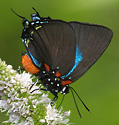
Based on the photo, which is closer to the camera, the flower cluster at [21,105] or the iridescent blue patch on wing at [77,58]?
the flower cluster at [21,105]

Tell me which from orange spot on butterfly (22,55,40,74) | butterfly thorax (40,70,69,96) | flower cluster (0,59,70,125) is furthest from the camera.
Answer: butterfly thorax (40,70,69,96)

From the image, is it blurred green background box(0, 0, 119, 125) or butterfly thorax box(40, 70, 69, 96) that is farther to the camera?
blurred green background box(0, 0, 119, 125)

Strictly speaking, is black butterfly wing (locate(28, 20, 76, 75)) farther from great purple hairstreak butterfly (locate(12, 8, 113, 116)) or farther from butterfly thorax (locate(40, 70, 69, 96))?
butterfly thorax (locate(40, 70, 69, 96))

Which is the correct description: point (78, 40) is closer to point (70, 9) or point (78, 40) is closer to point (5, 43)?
point (5, 43)

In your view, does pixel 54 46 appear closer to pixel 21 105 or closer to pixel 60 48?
pixel 60 48

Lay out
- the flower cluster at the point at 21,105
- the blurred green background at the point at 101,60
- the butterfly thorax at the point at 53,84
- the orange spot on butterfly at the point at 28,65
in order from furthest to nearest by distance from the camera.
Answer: the blurred green background at the point at 101,60, the butterfly thorax at the point at 53,84, the orange spot on butterfly at the point at 28,65, the flower cluster at the point at 21,105

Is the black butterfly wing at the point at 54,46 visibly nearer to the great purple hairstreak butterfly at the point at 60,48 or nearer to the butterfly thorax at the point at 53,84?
the great purple hairstreak butterfly at the point at 60,48

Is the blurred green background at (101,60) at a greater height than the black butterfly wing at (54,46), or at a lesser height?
greater

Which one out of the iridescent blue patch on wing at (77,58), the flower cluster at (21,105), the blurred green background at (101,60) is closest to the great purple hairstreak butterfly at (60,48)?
the iridescent blue patch on wing at (77,58)

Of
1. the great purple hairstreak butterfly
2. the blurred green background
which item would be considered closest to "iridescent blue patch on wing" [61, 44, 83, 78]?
the great purple hairstreak butterfly
